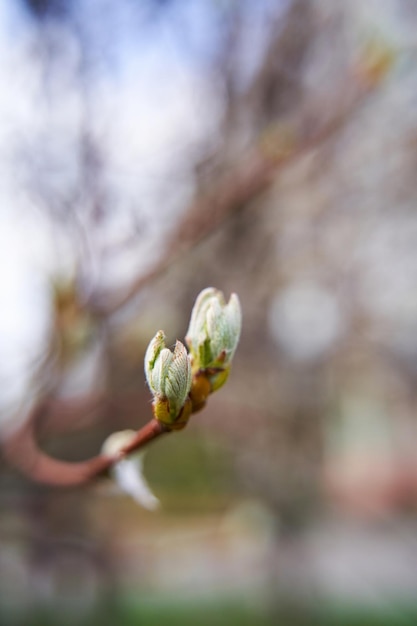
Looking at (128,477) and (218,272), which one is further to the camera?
(218,272)

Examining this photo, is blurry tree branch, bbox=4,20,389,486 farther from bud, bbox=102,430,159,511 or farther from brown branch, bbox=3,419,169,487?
bud, bbox=102,430,159,511

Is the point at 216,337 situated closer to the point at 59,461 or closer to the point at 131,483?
the point at 131,483

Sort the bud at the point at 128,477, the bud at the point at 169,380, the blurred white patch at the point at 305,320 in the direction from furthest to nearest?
the blurred white patch at the point at 305,320 → the bud at the point at 128,477 → the bud at the point at 169,380

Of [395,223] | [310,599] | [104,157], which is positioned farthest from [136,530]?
[104,157]

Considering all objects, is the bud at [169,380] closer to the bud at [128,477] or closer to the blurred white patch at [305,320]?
the bud at [128,477]

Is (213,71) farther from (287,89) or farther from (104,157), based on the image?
(104,157)

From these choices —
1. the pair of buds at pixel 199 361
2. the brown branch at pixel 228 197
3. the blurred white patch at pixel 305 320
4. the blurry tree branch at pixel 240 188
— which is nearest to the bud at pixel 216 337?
the pair of buds at pixel 199 361

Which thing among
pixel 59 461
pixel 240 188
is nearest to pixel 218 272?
pixel 240 188
